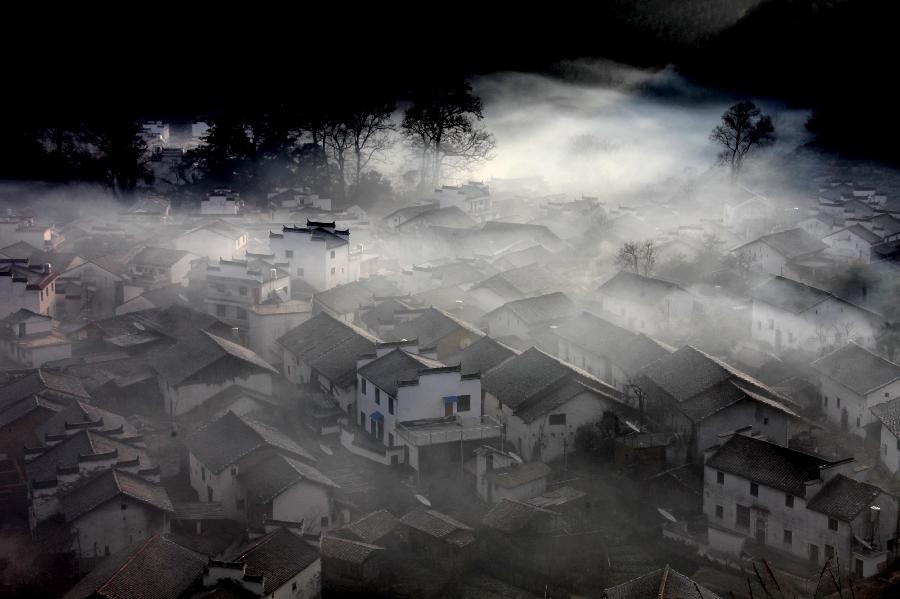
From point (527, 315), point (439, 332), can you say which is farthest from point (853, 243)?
point (439, 332)

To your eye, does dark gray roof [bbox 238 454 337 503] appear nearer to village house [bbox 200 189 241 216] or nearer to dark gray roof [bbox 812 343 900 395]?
dark gray roof [bbox 812 343 900 395]

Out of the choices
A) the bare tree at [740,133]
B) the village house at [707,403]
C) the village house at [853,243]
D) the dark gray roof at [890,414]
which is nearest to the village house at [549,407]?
the village house at [707,403]

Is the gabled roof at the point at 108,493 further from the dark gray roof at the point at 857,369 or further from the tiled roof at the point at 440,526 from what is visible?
the dark gray roof at the point at 857,369

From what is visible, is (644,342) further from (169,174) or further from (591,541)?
(169,174)

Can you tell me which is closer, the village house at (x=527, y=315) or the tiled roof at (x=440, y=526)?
the tiled roof at (x=440, y=526)

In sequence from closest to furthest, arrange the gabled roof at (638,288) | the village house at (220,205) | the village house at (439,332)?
the village house at (439,332) → the gabled roof at (638,288) → the village house at (220,205)

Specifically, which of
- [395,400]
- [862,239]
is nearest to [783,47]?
[862,239]

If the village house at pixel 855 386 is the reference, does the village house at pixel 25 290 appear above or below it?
above
